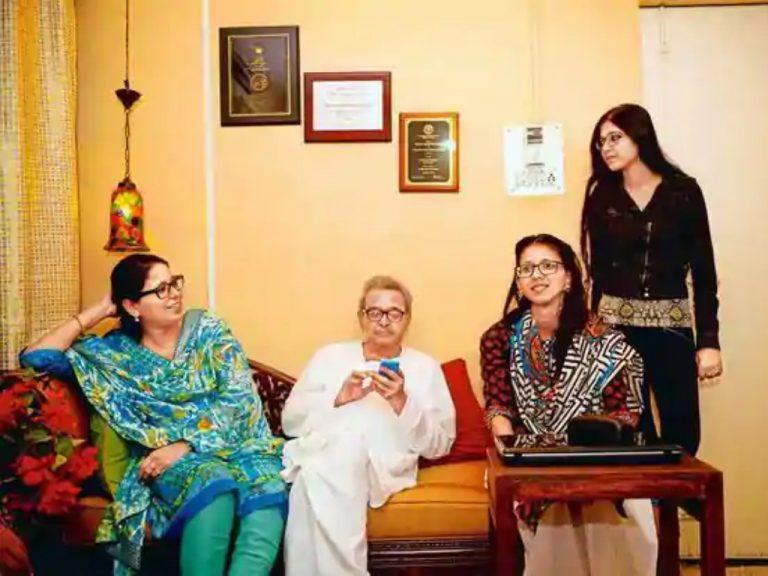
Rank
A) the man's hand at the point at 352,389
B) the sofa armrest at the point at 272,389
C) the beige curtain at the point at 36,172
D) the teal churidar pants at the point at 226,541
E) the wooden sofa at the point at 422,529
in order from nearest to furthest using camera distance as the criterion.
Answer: the teal churidar pants at the point at 226,541, the wooden sofa at the point at 422,529, the man's hand at the point at 352,389, the beige curtain at the point at 36,172, the sofa armrest at the point at 272,389

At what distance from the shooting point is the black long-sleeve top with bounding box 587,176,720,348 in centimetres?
268

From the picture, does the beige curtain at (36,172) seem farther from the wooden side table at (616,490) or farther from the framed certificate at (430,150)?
the wooden side table at (616,490)

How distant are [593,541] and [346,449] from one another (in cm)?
77

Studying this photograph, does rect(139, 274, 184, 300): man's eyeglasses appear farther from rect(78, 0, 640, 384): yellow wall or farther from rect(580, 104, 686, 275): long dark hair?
rect(580, 104, 686, 275): long dark hair

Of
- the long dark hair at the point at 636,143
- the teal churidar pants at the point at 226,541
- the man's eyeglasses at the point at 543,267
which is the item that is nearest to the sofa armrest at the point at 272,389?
the teal churidar pants at the point at 226,541

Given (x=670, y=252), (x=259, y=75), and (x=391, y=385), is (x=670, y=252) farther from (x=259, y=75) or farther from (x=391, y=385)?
(x=259, y=75)

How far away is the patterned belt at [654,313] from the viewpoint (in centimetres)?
269

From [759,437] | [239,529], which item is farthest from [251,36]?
[759,437]

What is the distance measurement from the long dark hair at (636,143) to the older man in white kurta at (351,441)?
918 millimetres

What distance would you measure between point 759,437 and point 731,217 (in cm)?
88

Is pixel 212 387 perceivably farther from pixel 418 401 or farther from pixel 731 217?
pixel 731 217

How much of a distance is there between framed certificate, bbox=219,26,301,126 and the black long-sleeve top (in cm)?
138

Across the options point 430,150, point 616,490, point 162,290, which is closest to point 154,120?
point 162,290

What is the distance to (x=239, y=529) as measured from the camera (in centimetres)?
230
